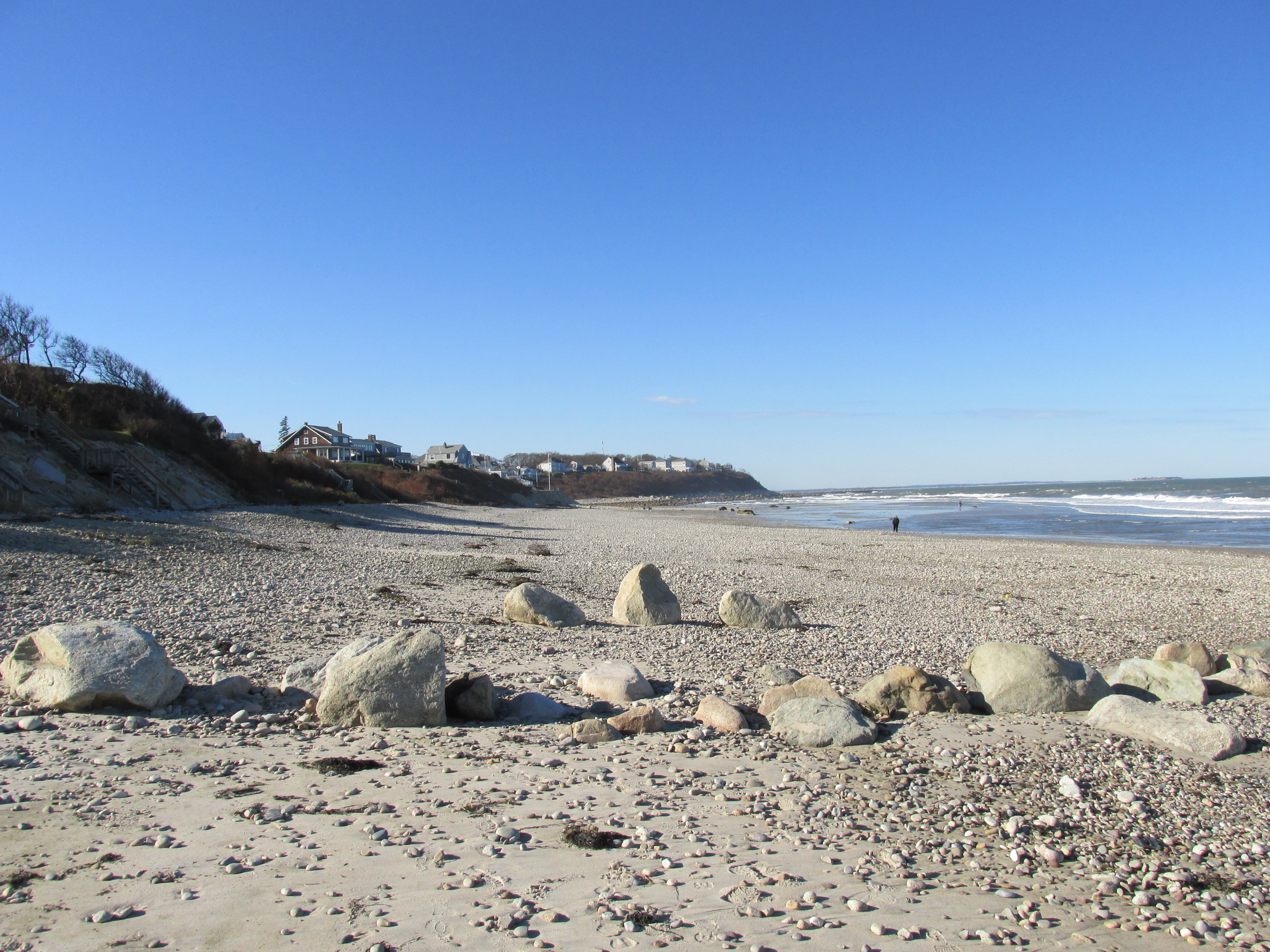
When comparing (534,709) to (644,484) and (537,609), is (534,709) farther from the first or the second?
(644,484)

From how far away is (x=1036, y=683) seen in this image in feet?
25.9

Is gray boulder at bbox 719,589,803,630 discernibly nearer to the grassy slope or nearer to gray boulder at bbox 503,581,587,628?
gray boulder at bbox 503,581,587,628

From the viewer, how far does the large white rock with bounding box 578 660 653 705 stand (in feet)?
26.9

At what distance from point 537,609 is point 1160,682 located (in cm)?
836

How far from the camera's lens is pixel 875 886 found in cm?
430

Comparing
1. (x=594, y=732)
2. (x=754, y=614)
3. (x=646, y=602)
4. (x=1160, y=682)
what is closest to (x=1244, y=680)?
(x=1160, y=682)

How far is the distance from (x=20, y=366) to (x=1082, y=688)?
148 ft

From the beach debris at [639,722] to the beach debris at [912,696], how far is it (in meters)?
2.14

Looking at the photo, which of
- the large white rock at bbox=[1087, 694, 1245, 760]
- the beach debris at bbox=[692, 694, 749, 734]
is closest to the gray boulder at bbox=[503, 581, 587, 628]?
the beach debris at bbox=[692, 694, 749, 734]

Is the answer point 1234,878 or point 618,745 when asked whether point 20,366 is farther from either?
point 1234,878

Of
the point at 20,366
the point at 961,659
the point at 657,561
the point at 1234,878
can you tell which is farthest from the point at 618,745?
the point at 20,366

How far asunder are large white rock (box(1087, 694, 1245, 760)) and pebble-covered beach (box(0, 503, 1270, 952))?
169 millimetres

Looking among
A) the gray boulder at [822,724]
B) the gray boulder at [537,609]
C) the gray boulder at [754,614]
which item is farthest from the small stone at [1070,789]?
the gray boulder at [537,609]

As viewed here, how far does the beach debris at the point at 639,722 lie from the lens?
23.1ft
